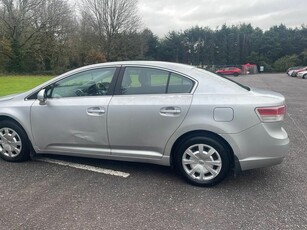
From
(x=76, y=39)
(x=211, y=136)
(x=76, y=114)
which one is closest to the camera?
(x=211, y=136)

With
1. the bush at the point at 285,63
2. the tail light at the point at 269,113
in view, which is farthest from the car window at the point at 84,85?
the bush at the point at 285,63

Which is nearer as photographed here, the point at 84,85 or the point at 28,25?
the point at 84,85

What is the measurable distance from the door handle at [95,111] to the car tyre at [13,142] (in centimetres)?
114

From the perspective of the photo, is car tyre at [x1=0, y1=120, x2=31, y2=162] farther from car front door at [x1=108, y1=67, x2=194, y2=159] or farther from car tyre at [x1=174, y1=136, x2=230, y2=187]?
car tyre at [x1=174, y1=136, x2=230, y2=187]

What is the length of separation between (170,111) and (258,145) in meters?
1.08

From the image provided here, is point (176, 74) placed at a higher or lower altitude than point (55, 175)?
higher

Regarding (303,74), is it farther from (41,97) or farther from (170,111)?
(41,97)

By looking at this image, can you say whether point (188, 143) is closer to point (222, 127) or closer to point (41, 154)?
point (222, 127)

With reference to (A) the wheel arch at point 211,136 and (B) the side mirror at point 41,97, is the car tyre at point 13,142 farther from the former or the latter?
(A) the wheel arch at point 211,136

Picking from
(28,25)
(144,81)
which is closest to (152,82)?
(144,81)

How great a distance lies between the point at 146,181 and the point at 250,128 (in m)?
1.43

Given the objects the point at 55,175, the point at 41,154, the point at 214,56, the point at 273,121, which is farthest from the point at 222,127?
the point at 214,56

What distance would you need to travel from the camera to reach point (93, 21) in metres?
38.2

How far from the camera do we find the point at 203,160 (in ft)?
10.4
